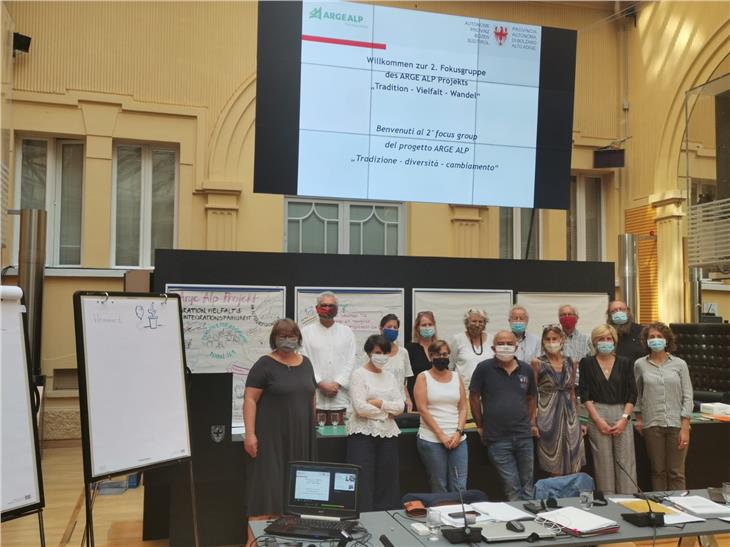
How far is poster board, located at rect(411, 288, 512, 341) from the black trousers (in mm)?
2041

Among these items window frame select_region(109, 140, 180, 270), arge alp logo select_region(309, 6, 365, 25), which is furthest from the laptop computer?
window frame select_region(109, 140, 180, 270)

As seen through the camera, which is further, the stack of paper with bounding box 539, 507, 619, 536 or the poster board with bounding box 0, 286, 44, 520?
the stack of paper with bounding box 539, 507, 619, 536

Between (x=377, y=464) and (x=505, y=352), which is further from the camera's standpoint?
(x=505, y=352)

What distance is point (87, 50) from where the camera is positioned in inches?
315

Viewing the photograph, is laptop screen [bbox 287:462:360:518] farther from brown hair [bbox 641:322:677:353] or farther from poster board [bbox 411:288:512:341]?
poster board [bbox 411:288:512:341]

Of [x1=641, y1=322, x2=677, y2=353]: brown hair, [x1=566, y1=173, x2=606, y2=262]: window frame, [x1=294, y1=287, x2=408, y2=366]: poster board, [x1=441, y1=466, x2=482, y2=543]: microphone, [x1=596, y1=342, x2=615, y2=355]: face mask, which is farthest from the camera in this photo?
[x1=566, y1=173, x2=606, y2=262]: window frame

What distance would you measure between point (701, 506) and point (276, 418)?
7.54 feet

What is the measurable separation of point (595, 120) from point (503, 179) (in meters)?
4.61

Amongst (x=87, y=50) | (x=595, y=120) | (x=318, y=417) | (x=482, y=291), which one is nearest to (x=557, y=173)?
(x=482, y=291)

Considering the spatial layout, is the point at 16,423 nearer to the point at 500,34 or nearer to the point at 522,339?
the point at 522,339

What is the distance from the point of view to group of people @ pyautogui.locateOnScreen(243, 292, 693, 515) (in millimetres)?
4043

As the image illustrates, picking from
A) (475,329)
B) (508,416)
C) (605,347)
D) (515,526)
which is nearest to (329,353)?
(475,329)

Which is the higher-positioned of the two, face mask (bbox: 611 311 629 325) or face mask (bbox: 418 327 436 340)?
face mask (bbox: 611 311 629 325)

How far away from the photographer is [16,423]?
2.50 m
